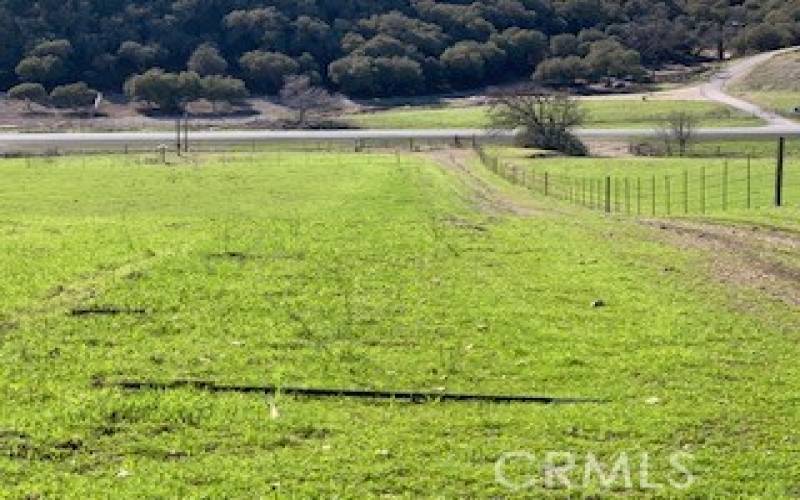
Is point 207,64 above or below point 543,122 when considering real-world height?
above

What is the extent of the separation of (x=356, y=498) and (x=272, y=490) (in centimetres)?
68

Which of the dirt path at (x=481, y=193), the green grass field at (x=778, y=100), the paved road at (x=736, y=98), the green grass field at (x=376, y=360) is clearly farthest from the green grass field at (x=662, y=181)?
the green grass field at (x=778, y=100)

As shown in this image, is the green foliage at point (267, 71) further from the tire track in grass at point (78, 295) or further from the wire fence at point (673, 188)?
the tire track in grass at point (78, 295)

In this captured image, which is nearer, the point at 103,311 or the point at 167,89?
the point at 103,311

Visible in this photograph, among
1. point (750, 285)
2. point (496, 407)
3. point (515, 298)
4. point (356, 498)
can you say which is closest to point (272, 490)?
point (356, 498)

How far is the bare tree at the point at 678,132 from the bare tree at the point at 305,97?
42.2 m

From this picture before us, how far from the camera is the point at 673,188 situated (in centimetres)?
5259

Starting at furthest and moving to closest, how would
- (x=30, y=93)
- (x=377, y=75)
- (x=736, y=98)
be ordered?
1. (x=377, y=75)
2. (x=30, y=93)
3. (x=736, y=98)

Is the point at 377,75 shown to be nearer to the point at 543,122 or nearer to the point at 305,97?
the point at 305,97

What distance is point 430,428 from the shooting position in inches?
434

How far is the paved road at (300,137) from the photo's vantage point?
88.8 m

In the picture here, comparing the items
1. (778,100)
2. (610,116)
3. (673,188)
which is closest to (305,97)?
(610,116)

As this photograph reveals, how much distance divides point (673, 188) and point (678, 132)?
3488 centimetres

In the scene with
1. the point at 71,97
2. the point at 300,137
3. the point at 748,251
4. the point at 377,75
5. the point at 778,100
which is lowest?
the point at 300,137
